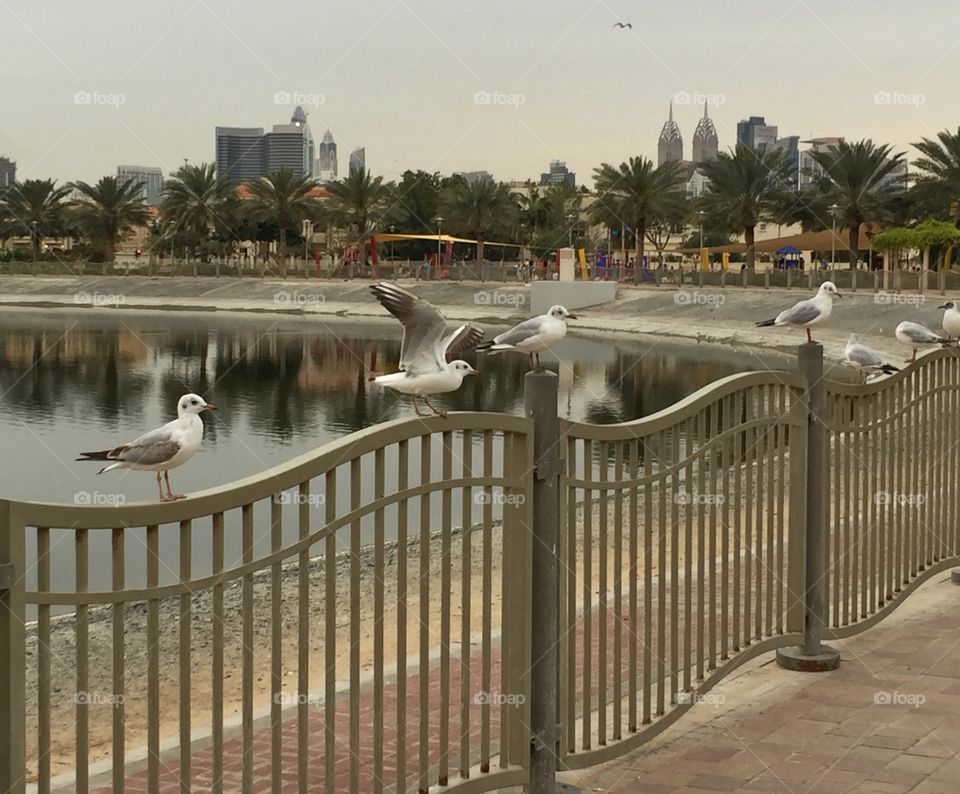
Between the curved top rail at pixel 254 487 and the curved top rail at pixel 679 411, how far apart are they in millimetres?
405

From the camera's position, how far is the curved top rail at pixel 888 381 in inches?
286

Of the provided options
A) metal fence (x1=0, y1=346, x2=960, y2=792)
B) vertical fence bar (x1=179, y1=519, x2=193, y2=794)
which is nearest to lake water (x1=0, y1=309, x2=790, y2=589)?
metal fence (x1=0, y1=346, x2=960, y2=792)

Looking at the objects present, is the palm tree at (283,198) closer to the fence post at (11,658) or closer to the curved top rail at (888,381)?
the curved top rail at (888,381)

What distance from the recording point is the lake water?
23141mm

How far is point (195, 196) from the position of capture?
89500 mm

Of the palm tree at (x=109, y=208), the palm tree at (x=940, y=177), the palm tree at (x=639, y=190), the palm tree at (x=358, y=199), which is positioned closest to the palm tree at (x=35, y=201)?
the palm tree at (x=109, y=208)

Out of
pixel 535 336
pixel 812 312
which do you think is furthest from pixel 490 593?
pixel 812 312

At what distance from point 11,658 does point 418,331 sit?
2.38 m

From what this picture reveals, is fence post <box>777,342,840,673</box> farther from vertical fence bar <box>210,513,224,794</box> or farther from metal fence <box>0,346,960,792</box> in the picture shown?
vertical fence bar <box>210,513,224,794</box>

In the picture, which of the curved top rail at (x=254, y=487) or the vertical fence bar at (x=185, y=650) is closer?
the curved top rail at (x=254, y=487)

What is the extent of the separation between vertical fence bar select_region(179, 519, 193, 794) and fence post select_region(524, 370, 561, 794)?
1667 millimetres

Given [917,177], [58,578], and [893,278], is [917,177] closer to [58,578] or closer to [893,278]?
[893,278]

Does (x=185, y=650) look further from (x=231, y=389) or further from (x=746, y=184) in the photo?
(x=746, y=184)

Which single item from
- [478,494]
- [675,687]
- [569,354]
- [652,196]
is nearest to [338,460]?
[478,494]
